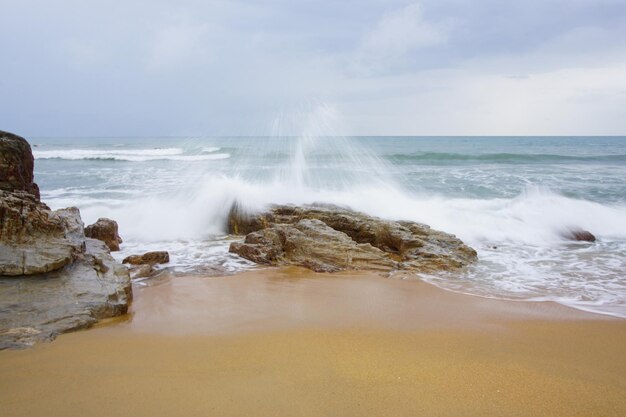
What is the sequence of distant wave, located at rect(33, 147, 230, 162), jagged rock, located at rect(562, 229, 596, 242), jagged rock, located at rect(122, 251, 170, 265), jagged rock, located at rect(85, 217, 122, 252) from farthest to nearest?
distant wave, located at rect(33, 147, 230, 162) < jagged rock, located at rect(562, 229, 596, 242) < jagged rock, located at rect(85, 217, 122, 252) < jagged rock, located at rect(122, 251, 170, 265)

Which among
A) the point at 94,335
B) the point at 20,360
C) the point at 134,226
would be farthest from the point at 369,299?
the point at 134,226

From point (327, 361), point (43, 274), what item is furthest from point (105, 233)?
point (327, 361)

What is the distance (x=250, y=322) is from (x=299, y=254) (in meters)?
2.33

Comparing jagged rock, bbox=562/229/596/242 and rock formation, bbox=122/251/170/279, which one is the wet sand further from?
jagged rock, bbox=562/229/596/242

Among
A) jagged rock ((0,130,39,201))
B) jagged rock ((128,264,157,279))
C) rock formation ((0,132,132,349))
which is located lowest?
jagged rock ((128,264,157,279))

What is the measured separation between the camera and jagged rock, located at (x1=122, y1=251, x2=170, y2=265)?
5465 mm

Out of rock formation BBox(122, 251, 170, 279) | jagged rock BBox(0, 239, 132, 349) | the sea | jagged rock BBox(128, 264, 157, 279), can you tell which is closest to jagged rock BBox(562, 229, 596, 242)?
the sea

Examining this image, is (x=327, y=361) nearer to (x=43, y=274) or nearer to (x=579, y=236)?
(x=43, y=274)

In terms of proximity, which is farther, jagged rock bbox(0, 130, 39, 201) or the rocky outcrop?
the rocky outcrop

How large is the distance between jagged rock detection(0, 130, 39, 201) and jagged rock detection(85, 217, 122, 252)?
1480 millimetres

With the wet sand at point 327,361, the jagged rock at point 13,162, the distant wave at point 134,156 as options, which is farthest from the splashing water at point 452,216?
the distant wave at point 134,156

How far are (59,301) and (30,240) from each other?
86cm

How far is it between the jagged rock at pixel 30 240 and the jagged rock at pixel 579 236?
26.6ft

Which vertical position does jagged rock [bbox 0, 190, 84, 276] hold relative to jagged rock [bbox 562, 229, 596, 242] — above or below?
above
